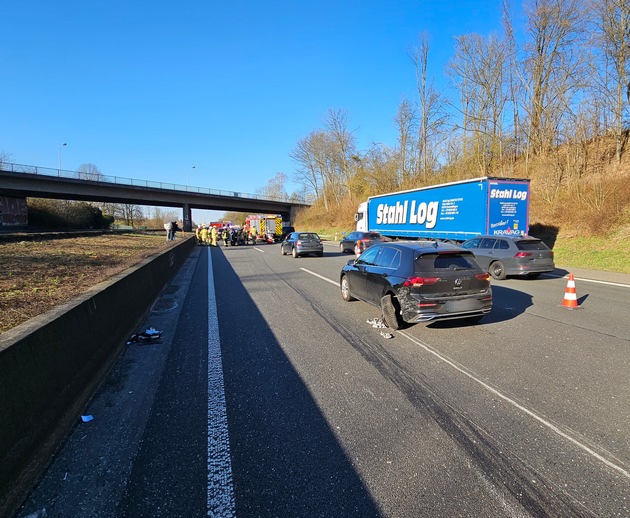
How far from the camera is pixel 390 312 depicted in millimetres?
6477

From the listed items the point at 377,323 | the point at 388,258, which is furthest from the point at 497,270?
the point at 377,323

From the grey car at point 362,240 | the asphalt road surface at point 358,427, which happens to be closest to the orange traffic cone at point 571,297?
the asphalt road surface at point 358,427

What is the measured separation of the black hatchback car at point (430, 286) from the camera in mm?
6055

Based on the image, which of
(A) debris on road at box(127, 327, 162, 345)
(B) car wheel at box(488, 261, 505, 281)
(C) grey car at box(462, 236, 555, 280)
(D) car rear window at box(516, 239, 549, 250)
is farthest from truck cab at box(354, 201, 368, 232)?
(A) debris on road at box(127, 327, 162, 345)

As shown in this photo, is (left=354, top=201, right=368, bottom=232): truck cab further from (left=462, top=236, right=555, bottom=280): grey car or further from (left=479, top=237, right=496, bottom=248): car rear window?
(left=462, top=236, right=555, bottom=280): grey car

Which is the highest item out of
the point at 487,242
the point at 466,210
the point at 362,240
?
the point at 466,210

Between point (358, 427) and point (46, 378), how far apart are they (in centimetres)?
283

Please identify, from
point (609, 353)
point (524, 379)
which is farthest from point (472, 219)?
point (524, 379)

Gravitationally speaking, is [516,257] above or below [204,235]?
below

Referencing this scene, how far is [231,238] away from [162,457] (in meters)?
34.8

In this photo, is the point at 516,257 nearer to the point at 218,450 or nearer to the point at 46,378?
the point at 218,450

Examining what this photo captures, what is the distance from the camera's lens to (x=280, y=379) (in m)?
4.49

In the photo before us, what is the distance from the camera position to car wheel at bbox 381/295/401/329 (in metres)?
6.41

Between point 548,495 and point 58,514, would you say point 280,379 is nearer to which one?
point 58,514
